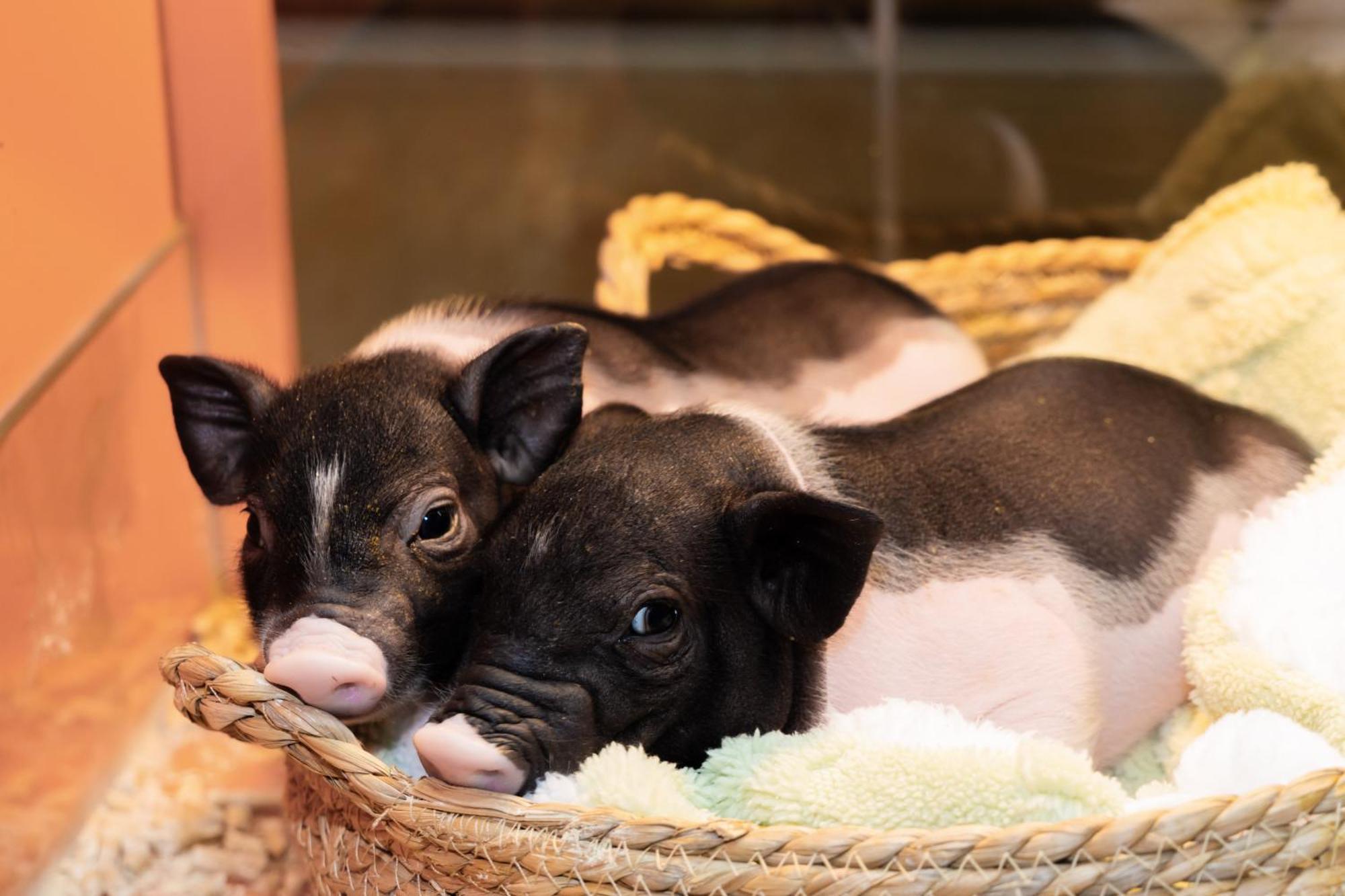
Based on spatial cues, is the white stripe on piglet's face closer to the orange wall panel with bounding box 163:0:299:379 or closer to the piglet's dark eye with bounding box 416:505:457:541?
the piglet's dark eye with bounding box 416:505:457:541

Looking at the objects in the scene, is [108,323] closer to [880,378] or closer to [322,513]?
[322,513]

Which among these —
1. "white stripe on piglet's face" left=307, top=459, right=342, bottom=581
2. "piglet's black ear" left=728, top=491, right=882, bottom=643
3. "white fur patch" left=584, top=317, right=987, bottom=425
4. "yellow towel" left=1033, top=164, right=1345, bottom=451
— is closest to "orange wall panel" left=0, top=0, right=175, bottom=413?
"white stripe on piglet's face" left=307, top=459, right=342, bottom=581

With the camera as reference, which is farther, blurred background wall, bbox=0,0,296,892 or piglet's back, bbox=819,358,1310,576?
blurred background wall, bbox=0,0,296,892

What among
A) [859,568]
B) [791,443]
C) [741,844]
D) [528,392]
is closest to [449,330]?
[528,392]

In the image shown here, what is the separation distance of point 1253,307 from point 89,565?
187cm

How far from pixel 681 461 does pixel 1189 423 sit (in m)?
0.81

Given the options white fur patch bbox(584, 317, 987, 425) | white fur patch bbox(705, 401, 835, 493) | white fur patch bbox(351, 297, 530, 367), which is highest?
white fur patch bbox(705, 401, 835, 493)

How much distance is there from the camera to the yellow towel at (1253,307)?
242cm

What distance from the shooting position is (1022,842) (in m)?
1.44

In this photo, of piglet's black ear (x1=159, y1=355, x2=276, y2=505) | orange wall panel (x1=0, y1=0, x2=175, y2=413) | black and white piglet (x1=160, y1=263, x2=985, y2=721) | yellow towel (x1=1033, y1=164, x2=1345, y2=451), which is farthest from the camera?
yellow towel (x1=1033, y1=164, x2=1345, y2=451)

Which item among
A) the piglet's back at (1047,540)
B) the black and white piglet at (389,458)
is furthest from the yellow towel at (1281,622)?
the black and white piglet at (389,458)

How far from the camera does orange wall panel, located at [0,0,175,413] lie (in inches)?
81.8

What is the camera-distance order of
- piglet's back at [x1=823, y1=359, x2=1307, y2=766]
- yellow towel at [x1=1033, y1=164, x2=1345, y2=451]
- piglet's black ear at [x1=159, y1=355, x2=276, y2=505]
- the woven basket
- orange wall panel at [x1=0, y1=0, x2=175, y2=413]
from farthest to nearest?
yellow towel at [x1=1033, y1=164, x2=1345, y2=451] → orange wall panel at [x1=0, y1=0, x2=175, y2=413] → piglet's black ear at [x1=159, y1=355, x2=276, y2=505] → piglet's back at [x1=823, y1=359, x2=1307, y2=766] → the woven basket

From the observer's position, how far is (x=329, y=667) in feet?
5.27
